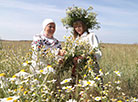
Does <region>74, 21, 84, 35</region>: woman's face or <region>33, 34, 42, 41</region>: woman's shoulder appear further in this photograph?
<region>74, 21, 84, 35</region>: woman's face

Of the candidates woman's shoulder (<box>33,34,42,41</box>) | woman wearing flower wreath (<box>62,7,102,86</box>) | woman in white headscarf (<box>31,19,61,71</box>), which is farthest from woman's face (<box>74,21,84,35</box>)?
woman's shoulder (<box>33,34,42,41</box>)

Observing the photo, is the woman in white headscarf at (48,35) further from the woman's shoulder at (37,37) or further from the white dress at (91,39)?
the white dress at (91,39)

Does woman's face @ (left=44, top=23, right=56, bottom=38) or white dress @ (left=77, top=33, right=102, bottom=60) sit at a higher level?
woman's face @ (left=44, top=23, right=56, bottom=38)


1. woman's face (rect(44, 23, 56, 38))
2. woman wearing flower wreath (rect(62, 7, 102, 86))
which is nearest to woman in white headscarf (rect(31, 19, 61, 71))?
woman's face (rect(44, 23, 56, 38))

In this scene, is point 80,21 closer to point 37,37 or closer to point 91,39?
point 91,39

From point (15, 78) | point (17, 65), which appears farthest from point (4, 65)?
point (15, 78)

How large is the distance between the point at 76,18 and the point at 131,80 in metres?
1.92

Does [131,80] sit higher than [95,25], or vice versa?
[95,25]

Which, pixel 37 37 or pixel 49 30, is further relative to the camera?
pixel 49 30

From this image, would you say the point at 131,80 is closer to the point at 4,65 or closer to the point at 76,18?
the point at 76,18

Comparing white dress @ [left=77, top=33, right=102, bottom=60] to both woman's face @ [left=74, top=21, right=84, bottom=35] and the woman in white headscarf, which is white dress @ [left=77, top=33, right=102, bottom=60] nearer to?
woman's face @ [left=74, top=21, right=84, bottom=35]

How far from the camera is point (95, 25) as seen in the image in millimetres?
3252

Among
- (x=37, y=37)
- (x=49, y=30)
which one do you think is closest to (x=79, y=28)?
(x=49, y=30)

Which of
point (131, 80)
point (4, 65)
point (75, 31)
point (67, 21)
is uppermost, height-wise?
point (67, 21)
